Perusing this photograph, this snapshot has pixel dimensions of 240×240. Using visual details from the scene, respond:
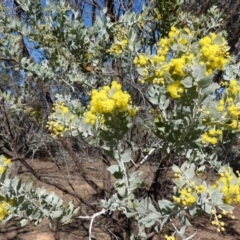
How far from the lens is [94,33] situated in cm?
211

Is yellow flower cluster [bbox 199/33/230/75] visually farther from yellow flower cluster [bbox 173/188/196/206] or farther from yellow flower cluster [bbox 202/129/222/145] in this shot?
yellow flower cluster [bbox 173/188/196/206]

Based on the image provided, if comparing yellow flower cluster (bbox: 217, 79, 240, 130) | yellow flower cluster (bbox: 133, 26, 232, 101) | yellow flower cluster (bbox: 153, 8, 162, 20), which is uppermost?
yellow flower cluster (bbox: 153, 8, 162, 20)

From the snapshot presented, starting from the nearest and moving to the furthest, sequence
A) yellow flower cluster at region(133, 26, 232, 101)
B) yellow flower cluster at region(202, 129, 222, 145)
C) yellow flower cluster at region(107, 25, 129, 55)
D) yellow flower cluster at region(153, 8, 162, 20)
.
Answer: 1. yellow flower cluster at region(133, 26, 232, 101)
2. yellow flower cluster at region(202, 129, 222, 145)
3. yellow flower cluster at region(107, 25, 129, 55)
4. yellow flower cluster at region(153, 8, 162, 20)

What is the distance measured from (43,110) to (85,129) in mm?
2058

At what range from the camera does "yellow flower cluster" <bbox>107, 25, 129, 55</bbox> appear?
6.39ft

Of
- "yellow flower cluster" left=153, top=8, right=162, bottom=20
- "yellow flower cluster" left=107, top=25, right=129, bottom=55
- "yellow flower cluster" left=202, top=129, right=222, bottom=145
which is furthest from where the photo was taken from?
"yellow flower cluster" left=153, top=8, right=162, bottom=20

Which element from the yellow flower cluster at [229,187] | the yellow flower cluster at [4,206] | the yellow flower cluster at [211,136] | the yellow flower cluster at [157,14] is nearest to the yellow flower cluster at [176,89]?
the yellow flower cluster at [211,136]

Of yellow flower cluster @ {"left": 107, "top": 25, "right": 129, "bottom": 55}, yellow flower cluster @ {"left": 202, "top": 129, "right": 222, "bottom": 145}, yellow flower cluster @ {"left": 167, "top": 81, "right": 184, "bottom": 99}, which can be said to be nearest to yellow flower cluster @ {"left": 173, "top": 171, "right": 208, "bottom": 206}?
yellow flower cluster @ {"left": 202, "top": 129, "right": 222, "bottom": 145}

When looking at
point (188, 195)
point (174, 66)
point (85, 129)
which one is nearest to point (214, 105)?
point (174, 66)

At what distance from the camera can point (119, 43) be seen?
1906 millimetres

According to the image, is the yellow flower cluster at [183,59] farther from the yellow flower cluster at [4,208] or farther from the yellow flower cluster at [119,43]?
the yellow flower cluster at [4,208]

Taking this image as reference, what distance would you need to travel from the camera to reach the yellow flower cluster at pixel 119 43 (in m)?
1.95

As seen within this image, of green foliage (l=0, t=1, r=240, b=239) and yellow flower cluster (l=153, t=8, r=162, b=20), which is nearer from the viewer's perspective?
green foliage (l=0, t=1, r=240, b=239)

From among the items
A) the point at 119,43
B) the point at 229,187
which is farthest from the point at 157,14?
the point at 229,187
